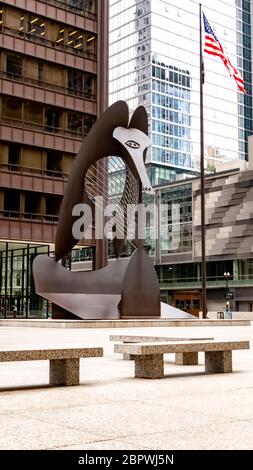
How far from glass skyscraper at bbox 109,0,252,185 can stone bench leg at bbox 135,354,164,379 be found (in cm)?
9639

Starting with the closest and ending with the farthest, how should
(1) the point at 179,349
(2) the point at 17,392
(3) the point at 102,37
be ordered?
(2) the point at 17,392, (1) the point at 179,349, (3) the point at 102,37

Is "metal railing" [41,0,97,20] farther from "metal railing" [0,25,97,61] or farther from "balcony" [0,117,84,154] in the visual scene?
"balcony" [0,117,84,154]

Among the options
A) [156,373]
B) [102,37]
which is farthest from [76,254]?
[156,373]

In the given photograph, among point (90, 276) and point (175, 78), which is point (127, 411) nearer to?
point (90, 276)

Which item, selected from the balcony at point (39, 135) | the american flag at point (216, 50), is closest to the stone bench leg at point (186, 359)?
the american flag at point (216, 50)

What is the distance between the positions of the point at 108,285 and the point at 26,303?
1578 cm

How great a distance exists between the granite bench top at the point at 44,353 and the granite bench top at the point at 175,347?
1.51 feet

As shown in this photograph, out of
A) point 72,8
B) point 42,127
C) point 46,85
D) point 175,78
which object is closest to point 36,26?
point 72,8

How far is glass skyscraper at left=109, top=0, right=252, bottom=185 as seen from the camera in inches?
4183

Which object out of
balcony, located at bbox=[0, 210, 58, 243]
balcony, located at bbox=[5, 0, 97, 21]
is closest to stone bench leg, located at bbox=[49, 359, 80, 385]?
balcony, located at bbox=[0, 210, 58, 243]

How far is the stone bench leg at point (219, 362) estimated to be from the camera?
8.70 meters

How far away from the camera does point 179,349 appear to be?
7.92m

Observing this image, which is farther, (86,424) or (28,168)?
(28,168)
